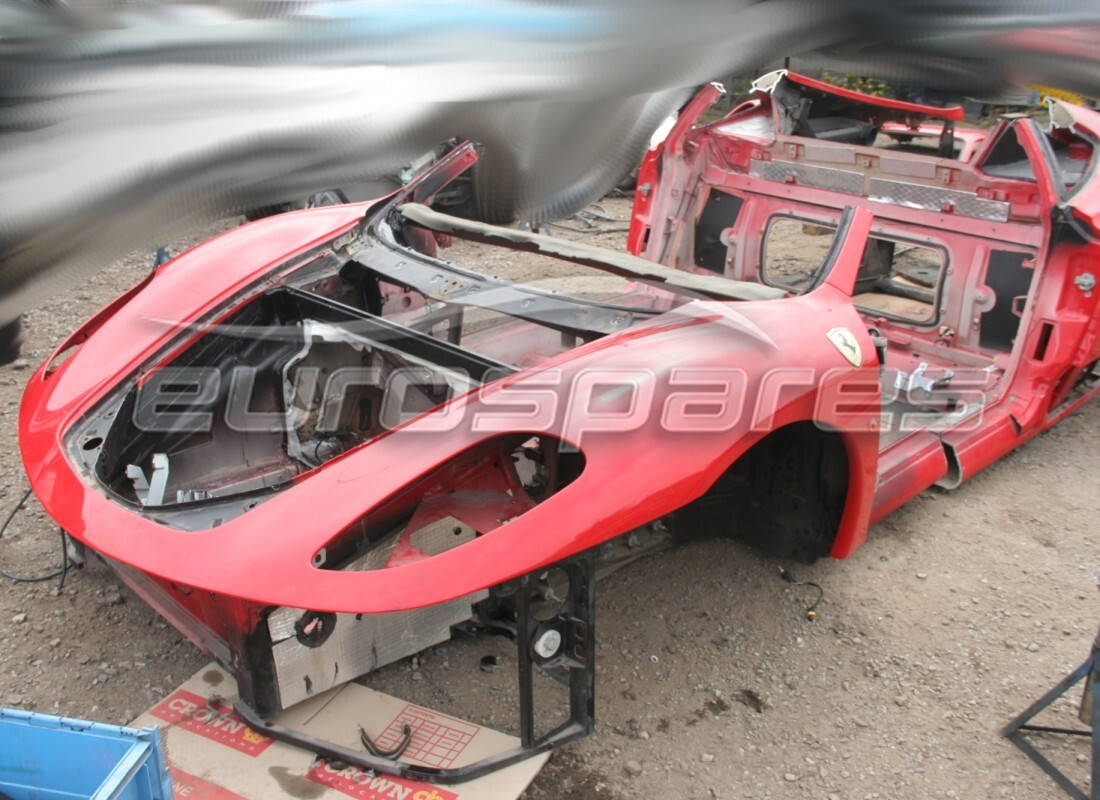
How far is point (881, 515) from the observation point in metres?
2.97

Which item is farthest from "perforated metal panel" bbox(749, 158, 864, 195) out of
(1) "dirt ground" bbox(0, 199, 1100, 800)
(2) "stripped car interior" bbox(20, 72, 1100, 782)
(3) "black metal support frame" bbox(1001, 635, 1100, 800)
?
(3) "black metal support frame" bbox(1001, 635, 1100, 800)

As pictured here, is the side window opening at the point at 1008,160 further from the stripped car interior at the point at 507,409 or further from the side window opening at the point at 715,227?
the side window opening at the point at 715,227

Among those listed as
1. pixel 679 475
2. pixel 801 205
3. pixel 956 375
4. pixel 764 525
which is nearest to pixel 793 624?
pixel 764 525

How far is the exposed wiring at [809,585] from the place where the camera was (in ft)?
9.36

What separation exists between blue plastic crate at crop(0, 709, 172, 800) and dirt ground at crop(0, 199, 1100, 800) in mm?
668

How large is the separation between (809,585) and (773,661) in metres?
0.42

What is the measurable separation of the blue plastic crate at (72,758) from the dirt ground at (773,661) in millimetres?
668

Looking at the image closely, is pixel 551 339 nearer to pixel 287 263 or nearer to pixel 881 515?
pixel 287 263

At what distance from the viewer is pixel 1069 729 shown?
94.7 inches

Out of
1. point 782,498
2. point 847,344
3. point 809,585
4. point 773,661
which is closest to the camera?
point 847,344

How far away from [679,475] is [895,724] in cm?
108

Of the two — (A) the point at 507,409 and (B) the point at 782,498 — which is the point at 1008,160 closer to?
(B) the point at 782,498

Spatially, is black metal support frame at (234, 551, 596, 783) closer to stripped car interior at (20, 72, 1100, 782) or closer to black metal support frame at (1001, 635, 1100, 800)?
stripped car interior at (20, 72, 1100, 782)

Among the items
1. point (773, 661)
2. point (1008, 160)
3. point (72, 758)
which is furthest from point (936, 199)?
point (72, 758)
